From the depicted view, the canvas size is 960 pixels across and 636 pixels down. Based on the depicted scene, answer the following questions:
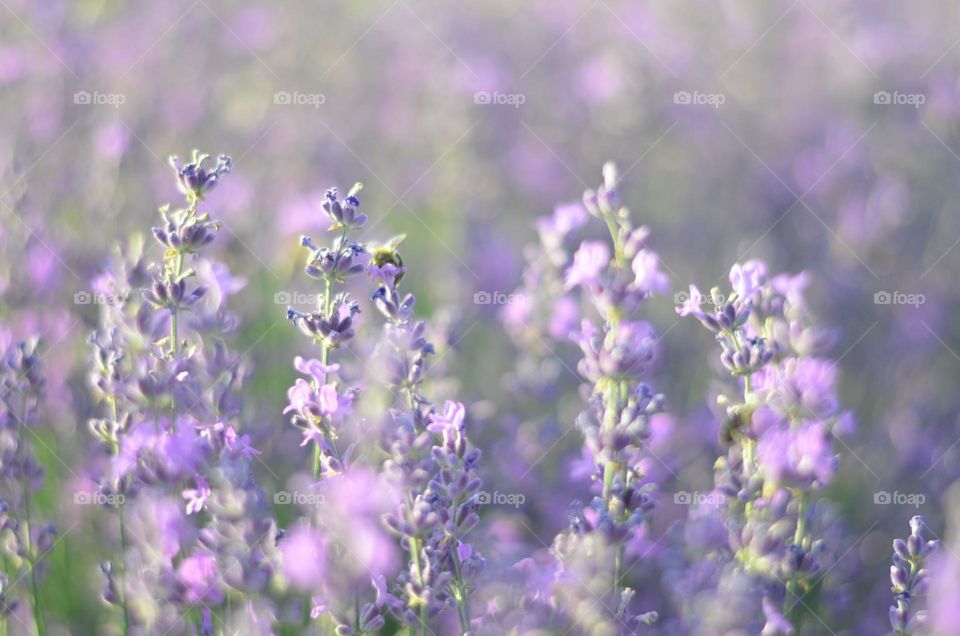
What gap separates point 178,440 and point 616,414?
80cm

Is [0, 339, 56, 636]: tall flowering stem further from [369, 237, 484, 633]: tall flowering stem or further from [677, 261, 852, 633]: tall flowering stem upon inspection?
[677, 261, 852, 633]: tall flowering stem

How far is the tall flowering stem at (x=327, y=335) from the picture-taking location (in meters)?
1.80

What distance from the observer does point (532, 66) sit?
6.69 meters

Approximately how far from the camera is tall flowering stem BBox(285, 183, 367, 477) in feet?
5.92

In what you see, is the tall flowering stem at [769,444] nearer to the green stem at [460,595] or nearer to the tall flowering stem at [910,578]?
the tall flowering stem at [910,578]

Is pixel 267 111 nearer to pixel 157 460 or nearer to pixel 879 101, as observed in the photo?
pixel 879 101

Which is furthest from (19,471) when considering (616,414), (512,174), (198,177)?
(512,174)

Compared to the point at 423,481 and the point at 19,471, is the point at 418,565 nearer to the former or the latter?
the point at 423,481

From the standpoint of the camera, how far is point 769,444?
1.89m

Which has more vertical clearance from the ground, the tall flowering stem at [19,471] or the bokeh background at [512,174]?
the bokeh background at [512,174]

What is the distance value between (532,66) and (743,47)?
4.33 feet

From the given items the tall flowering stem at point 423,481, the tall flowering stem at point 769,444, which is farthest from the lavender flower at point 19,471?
the tall flowering stem at point 769,444

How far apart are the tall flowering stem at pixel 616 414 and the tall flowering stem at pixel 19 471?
110cm

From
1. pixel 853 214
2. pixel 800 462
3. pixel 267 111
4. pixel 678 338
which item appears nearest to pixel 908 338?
pixel 853 214
